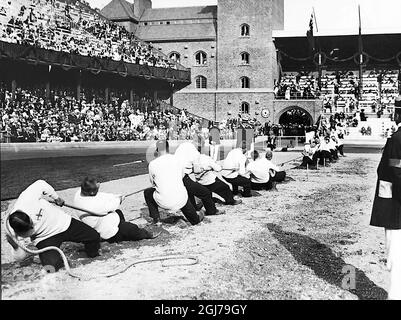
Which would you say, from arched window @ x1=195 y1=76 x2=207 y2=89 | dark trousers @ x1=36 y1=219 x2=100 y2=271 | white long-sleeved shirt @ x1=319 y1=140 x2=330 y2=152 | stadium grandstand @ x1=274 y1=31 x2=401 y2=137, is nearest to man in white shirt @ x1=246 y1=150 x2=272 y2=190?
dark trousers @ x1=36 y1=219 x2=100 y2=271

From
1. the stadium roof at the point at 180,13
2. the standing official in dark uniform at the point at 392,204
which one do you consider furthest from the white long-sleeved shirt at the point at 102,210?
the stadium roof at the point at 180,13

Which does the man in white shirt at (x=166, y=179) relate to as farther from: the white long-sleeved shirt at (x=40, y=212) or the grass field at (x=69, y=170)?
the grass field at (x=69, y=170)

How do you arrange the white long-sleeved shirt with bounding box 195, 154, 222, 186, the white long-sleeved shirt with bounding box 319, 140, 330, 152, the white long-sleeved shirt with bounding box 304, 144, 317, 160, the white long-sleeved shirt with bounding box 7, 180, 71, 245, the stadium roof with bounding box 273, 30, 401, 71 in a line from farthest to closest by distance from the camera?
the stadium roof with bounding box 273, 30, 401, 71 → the white long-sleeved shirt with bounding box 319, 140, 330, 152 → the white long-sleeved shirt with bounding box 304, 144, 317, 160 → the white long-sleeved shirt with bounding box 195, 154, 222, 186 → the white long-sleeved shirt with bounding box 7, 180, 71, 245

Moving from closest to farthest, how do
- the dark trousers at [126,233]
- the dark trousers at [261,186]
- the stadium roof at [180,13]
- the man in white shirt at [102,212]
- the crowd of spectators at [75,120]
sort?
the man in white shirt at [102,212] → the dark trousers at [126,233] → the dark trousers at [261,186] → the crowd of spectators at [75,120] → the stadium roof at [180,13]

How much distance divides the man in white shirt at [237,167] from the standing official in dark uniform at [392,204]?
6.23 meters

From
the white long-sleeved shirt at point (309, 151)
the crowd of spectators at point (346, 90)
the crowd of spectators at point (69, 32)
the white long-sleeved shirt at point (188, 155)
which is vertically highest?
the crowd of spectators at point (69, 32)

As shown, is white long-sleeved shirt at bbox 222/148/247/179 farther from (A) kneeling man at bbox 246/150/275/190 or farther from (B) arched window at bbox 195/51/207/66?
(B) arched window at bbox 195/51/207/66

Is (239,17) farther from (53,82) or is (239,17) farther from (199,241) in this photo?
(199,241)

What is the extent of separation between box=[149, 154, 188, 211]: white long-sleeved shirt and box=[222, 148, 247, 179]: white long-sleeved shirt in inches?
123

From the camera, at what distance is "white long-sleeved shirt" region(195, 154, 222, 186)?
30.1ft

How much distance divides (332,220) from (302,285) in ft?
13.0

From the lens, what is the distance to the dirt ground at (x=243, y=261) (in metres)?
5.02

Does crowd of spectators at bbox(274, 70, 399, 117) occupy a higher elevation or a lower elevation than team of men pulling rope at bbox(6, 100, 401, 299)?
higher
